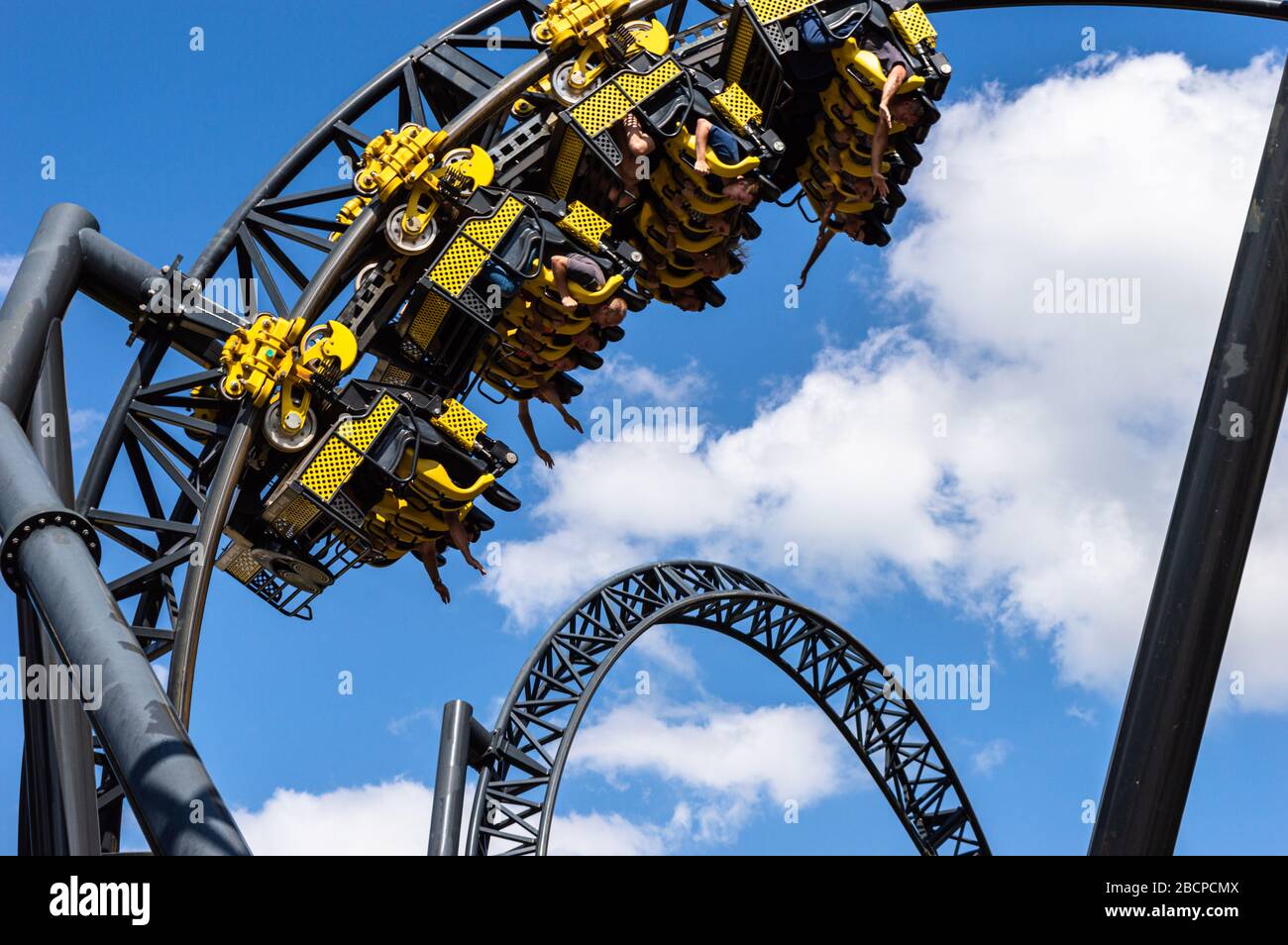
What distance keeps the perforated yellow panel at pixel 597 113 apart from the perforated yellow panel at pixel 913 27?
219cm

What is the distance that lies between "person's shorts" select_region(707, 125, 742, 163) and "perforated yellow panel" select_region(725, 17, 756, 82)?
54 cm

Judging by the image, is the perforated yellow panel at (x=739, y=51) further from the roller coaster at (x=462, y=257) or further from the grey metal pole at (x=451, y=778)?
the grey metal pole at (x=451, y=778)

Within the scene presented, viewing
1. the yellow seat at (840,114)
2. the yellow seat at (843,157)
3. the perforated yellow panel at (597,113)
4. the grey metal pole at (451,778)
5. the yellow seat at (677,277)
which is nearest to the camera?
the perforated yellow panel at (597,113)

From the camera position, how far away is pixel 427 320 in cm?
1053

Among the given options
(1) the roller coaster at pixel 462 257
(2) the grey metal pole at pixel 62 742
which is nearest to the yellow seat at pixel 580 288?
(1) the roller coaster at pixel 462 257

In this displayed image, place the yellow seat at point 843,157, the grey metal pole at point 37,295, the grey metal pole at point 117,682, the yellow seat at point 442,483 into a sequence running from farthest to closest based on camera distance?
the yellow seat at point 843,157 → the yellow seat at point 442,483 → the grey metal pole at point 37,295 → the grey metal pole at point 117,682

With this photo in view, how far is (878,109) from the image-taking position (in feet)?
36.2

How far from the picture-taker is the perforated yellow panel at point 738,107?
432 inches

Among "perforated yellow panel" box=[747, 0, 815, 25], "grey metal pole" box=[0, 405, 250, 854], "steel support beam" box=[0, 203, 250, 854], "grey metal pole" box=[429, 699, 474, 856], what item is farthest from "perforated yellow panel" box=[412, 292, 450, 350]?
"grey metal pole" box=[429, 699, 474, 856]

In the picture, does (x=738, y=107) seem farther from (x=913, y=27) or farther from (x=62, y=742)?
(x=62, y=742)

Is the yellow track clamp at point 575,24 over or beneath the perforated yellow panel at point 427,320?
over

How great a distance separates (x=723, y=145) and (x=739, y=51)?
0.82 meters
